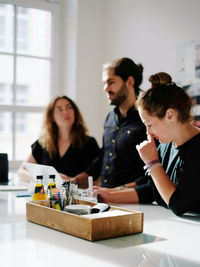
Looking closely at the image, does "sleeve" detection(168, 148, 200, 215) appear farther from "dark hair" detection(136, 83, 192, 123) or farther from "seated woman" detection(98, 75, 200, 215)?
"dark hair" detection(136, 83, 192, 123)

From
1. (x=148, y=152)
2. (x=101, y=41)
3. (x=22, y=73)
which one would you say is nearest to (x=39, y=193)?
(x=148, y=152)

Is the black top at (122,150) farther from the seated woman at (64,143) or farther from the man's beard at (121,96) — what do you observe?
the seated woman at (64,143)

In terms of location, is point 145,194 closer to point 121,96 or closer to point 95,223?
point 95,223

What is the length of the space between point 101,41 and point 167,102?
315 cm

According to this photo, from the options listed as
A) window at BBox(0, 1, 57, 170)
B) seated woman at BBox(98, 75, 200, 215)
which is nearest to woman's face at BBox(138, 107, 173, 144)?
seated woman at BBox(98, 75, 200, 215)

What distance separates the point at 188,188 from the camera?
1.66m

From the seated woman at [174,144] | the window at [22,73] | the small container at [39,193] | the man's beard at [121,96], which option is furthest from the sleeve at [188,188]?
the window at [22,73]

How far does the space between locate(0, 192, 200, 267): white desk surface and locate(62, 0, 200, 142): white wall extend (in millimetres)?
2608

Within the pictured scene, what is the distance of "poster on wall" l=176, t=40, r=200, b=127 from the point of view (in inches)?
135

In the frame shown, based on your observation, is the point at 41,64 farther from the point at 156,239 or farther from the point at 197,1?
the point at 156,239

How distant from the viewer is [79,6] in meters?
4.54

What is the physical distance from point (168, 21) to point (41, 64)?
1.67 metres

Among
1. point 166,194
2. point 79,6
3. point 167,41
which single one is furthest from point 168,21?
point 166,194

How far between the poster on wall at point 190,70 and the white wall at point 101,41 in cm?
26
